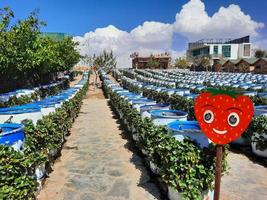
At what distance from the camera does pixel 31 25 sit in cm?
1973

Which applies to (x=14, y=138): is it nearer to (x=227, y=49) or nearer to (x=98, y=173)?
(x=98, y=173)

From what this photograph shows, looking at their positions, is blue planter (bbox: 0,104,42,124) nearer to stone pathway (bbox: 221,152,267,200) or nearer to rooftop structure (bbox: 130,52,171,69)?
stone pathway (bbox: 221,152,267,200)

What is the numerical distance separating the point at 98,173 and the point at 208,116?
490 cm

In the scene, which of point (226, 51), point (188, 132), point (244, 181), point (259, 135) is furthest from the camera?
point (226, 51)

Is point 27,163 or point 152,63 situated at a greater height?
point 27,163

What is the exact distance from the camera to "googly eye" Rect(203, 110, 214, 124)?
438 cm

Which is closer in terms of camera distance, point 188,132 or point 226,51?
point 188,132

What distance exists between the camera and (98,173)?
8.55m

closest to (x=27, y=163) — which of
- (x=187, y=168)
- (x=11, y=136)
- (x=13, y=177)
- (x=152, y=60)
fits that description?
(x=13, y=177)

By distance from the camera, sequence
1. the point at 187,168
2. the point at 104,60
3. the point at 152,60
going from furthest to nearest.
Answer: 1. the point at 152,60
2. the point at 104,60
3. the point at 187,168

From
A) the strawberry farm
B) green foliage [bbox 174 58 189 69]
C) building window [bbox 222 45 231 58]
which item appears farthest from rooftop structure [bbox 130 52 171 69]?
the strawberry farm

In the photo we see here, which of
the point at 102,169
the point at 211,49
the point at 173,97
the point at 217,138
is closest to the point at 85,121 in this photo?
the point at 173,97

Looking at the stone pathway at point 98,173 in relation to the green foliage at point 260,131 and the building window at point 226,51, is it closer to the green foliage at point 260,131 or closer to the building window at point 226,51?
the green foliage at point 260,131

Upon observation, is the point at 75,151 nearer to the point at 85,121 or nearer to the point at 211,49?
the point at 85,121
